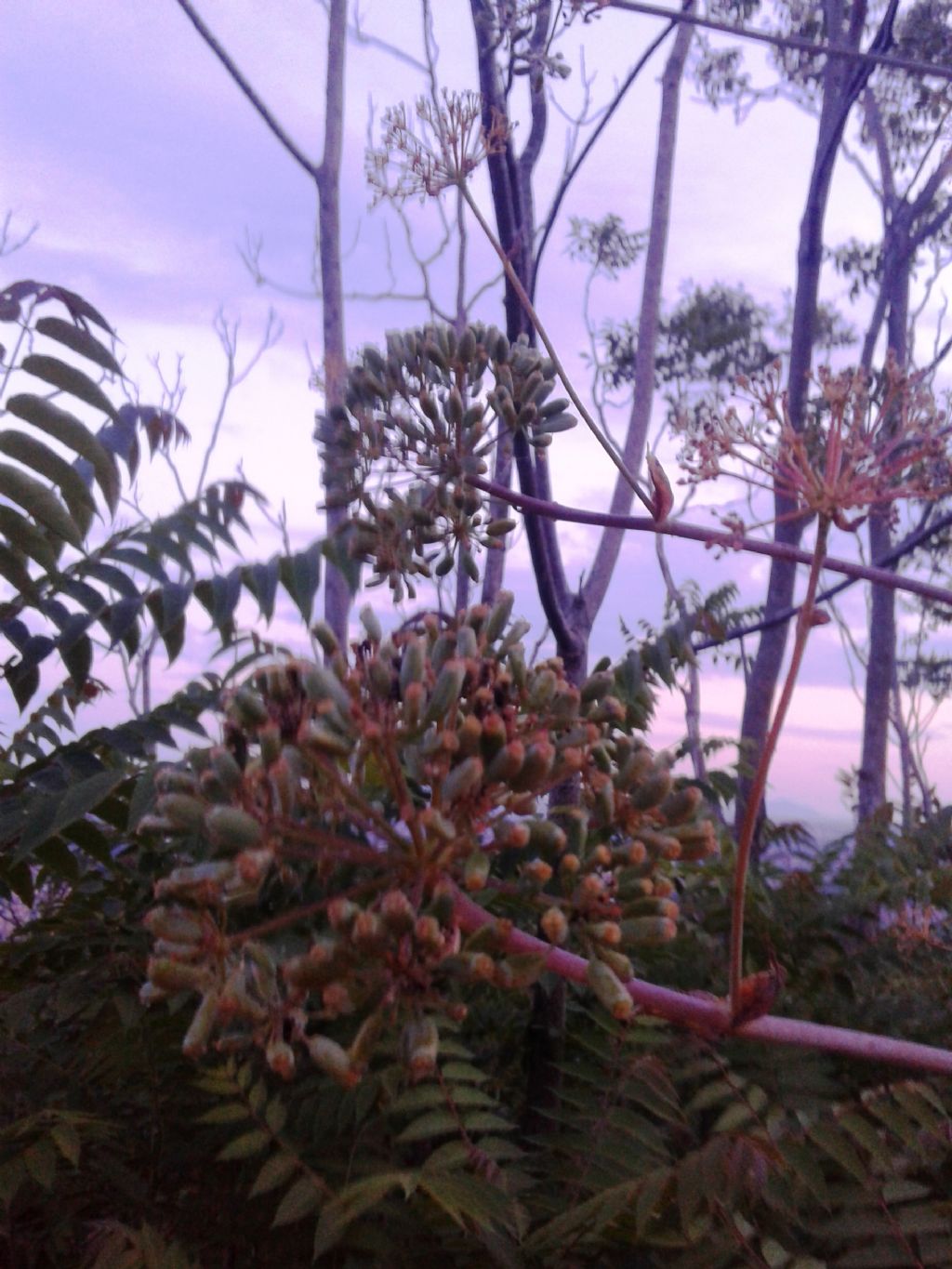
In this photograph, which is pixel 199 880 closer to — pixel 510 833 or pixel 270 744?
pixel 270 744

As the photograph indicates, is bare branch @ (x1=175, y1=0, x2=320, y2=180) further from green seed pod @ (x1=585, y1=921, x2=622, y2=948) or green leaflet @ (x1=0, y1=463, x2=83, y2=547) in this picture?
green seed pod @ (x1=585, y1=921, x2=622, y2=948)

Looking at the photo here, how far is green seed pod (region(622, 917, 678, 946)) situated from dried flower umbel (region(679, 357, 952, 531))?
0.39m

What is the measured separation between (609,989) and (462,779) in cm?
18

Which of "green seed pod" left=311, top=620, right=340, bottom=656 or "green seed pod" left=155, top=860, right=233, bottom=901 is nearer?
"green seed pod" left=155, top=860, right=233, bottom=901

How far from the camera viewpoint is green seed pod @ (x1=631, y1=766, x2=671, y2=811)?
86 centimetres

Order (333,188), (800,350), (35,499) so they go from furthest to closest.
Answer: (333,188)
(800,350)
(35,499)

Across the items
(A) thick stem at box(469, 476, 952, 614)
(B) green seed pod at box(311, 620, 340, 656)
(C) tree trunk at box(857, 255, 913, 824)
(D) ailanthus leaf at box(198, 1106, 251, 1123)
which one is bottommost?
(D) ailanthus leaf at box(198, 1106, 251, 1123)

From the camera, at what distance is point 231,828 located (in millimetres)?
747

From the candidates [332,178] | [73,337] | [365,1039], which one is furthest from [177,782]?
[332,178]

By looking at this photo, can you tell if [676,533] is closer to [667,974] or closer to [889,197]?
[667,974]

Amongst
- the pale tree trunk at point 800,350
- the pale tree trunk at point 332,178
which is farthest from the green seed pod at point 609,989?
the pale tree trunk at point 332,178

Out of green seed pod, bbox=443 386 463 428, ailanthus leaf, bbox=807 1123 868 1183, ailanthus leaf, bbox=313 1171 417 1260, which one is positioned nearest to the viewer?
ailanthus leaf, bbox=313 1171 417 1260

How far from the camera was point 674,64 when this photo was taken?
5594mm

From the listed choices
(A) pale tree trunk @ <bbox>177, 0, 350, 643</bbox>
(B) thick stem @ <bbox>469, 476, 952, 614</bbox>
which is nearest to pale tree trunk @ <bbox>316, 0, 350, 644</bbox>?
(A) pale tree trunk @ <bbox>177, 0, 350, 643</bbox>
